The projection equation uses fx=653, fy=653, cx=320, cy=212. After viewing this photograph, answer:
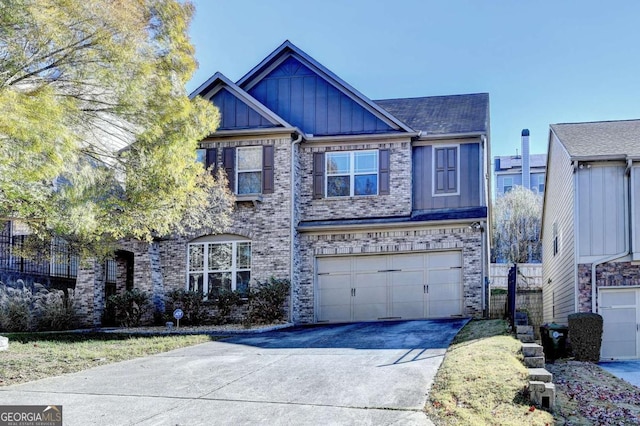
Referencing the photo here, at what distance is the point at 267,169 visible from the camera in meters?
18.9

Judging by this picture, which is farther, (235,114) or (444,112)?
(444,112)

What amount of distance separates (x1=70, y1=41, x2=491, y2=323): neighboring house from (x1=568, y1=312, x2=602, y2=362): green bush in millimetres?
4032

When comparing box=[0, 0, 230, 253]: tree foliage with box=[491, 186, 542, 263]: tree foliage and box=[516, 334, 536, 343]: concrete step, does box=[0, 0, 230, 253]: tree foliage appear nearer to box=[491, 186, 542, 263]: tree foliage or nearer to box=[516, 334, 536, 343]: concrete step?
box=[516, 334, 536, 343]: concrete step

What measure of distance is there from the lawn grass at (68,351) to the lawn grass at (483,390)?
5.75 meters

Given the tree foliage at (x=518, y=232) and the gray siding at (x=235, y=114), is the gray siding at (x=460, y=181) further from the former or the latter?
the tree foliage at (x=518, y=232)

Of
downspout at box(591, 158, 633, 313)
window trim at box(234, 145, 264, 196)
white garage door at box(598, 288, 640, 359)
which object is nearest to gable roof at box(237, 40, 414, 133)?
window trim at box(234, 145, 264, 196)

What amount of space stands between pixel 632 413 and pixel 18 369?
8.90 m

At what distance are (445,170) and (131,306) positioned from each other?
9859 mm

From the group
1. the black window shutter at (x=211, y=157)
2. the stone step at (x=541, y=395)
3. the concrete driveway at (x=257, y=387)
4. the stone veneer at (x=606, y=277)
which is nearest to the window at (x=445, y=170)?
the stone veneer at (x=606, y=277)

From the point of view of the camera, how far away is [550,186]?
69.9 ft

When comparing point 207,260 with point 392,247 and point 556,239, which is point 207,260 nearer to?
point 392,247

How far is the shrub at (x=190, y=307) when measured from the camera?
724 inches

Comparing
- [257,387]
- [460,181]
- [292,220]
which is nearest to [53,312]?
[292,220]

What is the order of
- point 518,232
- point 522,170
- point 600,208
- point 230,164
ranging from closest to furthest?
point 600,208 < point 230,164 < point 518,232 < point 522,170
